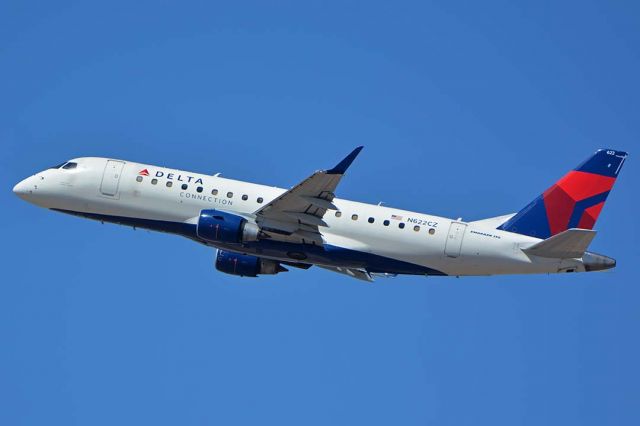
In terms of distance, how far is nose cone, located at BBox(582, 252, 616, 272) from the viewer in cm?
6366

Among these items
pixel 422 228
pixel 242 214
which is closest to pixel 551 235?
pixel 422 228

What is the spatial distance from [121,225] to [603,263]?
86.5ft

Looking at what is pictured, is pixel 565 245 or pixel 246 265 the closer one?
pixel 565 245

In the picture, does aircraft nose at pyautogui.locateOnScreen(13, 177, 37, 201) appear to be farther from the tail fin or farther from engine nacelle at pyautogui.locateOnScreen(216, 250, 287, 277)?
the tail fin

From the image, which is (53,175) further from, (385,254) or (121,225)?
(385,254)

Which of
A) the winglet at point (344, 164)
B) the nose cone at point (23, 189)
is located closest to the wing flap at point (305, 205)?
the winglet at point (344, 164)

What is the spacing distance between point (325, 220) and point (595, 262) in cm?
1435

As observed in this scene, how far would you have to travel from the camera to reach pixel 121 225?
6912 cm

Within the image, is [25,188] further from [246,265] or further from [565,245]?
[565,245]

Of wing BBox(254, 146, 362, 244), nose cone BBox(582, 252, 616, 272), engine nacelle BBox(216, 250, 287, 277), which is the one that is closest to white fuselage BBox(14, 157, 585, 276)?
nose cone BBox(582, 252, 616, 272)

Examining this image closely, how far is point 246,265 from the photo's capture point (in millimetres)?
69875

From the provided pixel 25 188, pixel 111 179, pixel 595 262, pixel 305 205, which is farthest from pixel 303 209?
pixel 25 188

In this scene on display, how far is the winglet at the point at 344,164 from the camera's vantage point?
193 ft

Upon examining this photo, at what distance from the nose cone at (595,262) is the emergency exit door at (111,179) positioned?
25.7 meters
